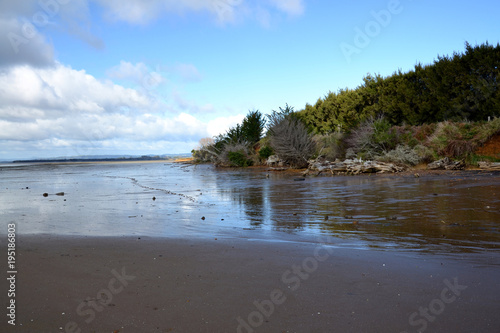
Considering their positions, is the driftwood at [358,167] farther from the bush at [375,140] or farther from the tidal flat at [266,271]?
the tidal flat at [266,271]

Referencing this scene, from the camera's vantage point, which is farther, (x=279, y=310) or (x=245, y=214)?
(x=245, y=214)

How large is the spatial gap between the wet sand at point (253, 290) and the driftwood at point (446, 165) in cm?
1457

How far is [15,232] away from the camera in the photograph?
6340 millimetres

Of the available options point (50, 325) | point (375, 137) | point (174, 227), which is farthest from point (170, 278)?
point (375, 137)

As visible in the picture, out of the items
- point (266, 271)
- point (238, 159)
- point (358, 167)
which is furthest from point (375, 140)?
point (266, 271)

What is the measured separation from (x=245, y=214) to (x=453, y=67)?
25536mm

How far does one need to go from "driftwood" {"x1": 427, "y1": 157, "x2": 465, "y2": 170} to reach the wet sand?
14568 mm

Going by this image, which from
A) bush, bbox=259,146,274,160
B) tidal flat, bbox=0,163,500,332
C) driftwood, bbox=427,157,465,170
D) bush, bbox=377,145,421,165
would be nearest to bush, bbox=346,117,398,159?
bush, bbox=377,145,421,165

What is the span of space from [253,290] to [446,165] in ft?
55.5

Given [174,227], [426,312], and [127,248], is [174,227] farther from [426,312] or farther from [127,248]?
[426,312]

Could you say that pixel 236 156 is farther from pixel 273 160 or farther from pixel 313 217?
pixel 313 217

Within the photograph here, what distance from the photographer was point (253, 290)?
11.3 feet

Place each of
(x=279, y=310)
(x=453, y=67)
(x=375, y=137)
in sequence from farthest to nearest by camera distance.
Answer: (x=453, y=67), (x=375, y=137), (x=279, y=310)

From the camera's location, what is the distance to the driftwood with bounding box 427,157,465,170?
56.3 feet
